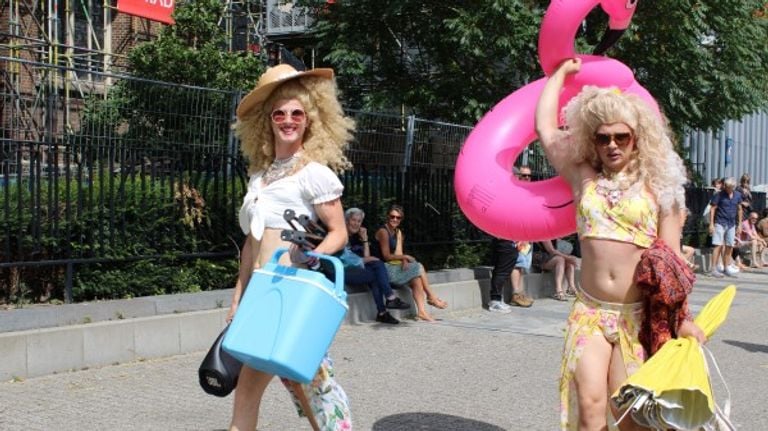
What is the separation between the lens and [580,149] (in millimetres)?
4066

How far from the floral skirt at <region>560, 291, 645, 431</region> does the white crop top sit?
1.22 metres

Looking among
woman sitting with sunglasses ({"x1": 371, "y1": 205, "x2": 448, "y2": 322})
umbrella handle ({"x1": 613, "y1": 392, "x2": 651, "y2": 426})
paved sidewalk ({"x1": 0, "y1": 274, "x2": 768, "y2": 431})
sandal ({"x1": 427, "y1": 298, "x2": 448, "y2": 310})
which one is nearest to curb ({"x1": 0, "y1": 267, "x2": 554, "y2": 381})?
paved sidewalk ({"x1": 0, "y1": 274, "x2": 768, "y2": 431})

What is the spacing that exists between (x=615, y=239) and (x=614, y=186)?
0.74 feet

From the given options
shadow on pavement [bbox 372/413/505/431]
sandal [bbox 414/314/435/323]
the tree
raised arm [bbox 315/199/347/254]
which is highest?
the tree

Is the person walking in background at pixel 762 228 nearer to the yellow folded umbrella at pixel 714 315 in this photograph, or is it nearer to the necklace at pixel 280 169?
the yellow folded umbrella at pixel 714 315

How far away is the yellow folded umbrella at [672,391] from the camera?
345 centimetres

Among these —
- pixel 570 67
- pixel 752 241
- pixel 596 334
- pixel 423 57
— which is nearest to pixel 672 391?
pixel 596 334

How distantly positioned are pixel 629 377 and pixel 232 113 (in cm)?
784

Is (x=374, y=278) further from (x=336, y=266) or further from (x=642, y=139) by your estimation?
(x=642, y=139)

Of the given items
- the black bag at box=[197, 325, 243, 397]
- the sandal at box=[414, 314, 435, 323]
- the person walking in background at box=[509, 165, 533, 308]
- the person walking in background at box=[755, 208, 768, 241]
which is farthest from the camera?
the person walking in background at box=[755, 208, 768, 241]

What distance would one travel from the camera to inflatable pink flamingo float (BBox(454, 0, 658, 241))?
4707 mm

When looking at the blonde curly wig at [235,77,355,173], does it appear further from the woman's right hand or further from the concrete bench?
the concrete bench

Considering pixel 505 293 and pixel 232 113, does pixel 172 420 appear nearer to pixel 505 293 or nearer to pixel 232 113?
pixel 232 113

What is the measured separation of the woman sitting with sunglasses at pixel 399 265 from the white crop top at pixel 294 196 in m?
6.48
